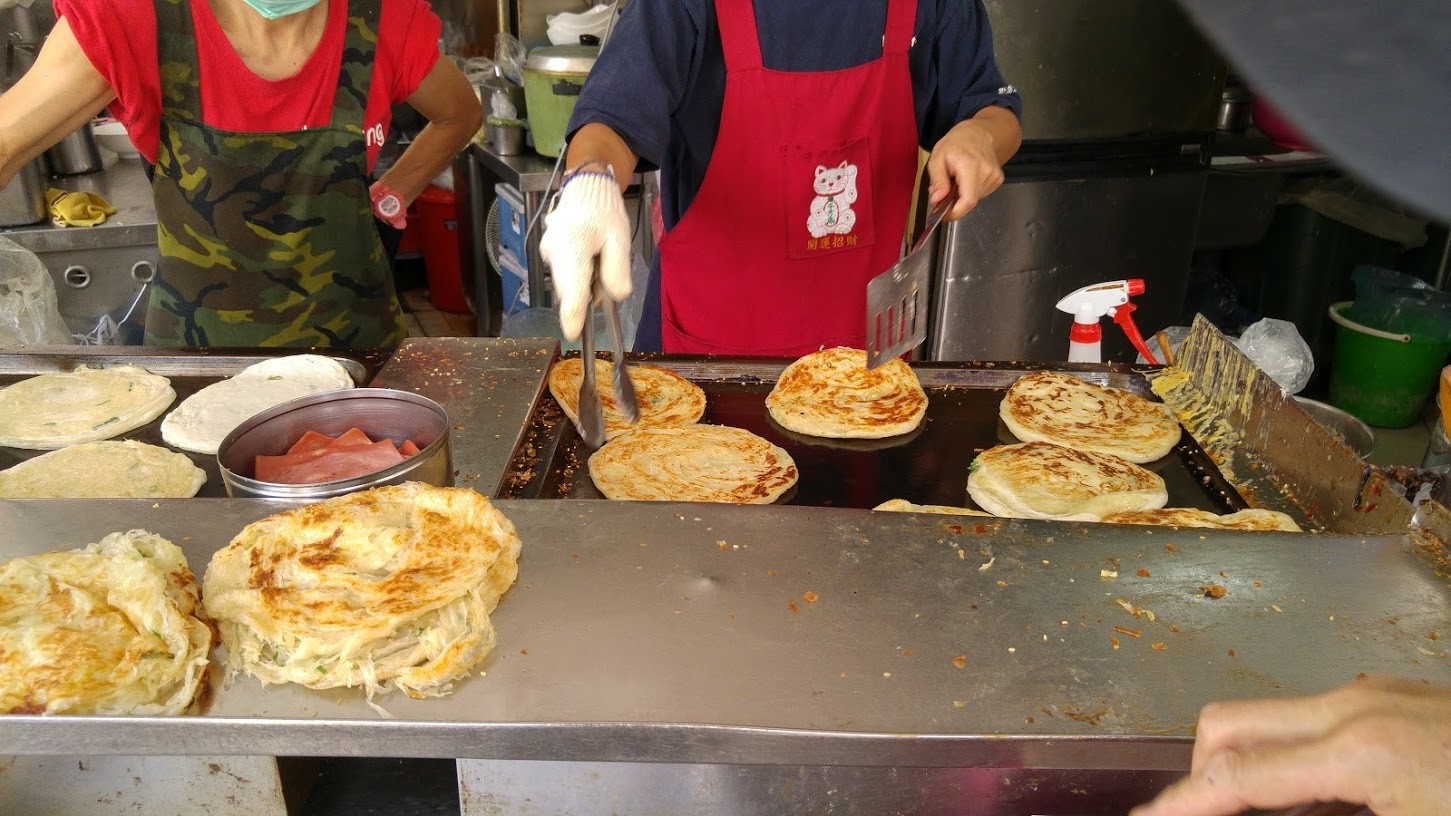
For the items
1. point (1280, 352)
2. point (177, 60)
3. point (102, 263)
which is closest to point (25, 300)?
point (102, 263)

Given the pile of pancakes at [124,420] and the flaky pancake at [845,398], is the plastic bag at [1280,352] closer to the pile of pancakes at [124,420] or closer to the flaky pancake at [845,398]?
the flaky pancake at [845,398]

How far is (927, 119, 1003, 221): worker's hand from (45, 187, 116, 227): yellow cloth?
3.69 m

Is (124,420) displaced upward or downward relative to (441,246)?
upward

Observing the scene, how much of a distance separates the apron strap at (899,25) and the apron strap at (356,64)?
162 cm

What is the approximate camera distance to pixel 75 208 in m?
4.24

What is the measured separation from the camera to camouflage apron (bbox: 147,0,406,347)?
2973 mm

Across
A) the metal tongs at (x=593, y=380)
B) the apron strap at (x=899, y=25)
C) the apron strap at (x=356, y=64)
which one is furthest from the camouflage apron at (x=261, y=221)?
the apron strap at (x=899, y=25)

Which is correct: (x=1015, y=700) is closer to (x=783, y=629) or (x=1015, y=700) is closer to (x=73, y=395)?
(x=783, y=629)

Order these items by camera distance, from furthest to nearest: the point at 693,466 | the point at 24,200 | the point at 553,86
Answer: the point at 553,86
the point at 24,200
the point at 693,466

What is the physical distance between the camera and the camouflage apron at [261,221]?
2973 mm

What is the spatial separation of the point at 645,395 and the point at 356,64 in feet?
4.97

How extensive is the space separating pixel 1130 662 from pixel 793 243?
200 centimetres

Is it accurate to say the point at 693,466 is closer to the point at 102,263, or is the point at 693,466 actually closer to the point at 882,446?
the point at 882,446

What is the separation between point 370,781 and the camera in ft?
5.29
